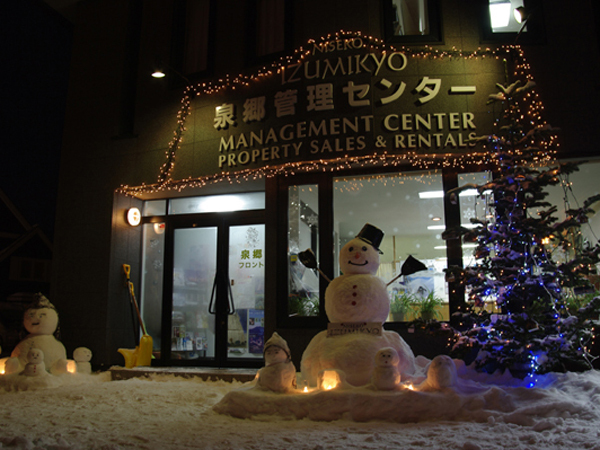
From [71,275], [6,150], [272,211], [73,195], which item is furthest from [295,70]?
[6,150]

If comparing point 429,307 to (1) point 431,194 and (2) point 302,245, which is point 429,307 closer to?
(1) point 431,194

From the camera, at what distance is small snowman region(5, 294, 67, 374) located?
266 inches

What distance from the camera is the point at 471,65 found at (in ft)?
22.9

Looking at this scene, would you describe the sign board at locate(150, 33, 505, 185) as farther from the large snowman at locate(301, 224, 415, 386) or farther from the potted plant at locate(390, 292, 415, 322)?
the potted plant at locate(390, 292, 415, 322)

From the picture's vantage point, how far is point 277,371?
15.5 ft

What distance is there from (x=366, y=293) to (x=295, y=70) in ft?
13.0

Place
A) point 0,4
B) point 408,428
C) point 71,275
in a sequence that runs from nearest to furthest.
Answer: point 408,428
point 71,275
point 0,4

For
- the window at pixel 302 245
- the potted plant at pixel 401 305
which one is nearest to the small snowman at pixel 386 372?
the potted plant at pixel 401 305

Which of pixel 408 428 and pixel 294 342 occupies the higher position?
pixel 294 342

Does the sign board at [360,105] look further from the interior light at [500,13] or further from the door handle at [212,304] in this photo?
the door handle at [212,304]

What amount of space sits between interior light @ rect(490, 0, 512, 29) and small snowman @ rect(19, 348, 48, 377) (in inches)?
321

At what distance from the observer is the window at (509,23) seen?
7.04 metres

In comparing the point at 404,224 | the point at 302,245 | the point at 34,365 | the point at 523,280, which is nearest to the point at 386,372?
the point at 523,280

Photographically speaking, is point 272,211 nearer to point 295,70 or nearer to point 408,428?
point 295,70
